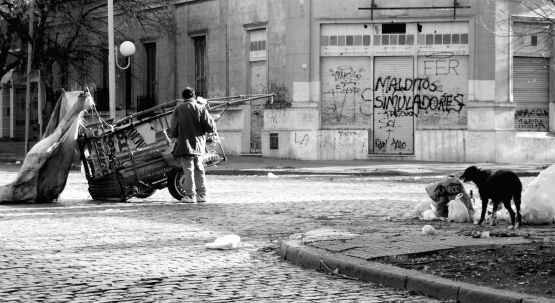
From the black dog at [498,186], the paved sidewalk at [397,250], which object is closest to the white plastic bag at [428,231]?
the paved sidewalk at [397,250]

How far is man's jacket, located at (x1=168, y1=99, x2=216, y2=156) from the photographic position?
15.8m

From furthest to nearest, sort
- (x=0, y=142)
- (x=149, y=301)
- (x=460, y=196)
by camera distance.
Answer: (x=0, y=142) < (x=460, y=196) < (x=149, y=301)

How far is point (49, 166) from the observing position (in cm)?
1628

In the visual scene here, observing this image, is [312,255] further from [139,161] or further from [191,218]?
[139,161]

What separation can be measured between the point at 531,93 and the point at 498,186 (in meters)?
19.1

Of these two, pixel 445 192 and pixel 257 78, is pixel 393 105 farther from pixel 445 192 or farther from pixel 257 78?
pixel 445 192

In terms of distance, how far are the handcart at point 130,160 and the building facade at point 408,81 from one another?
43.4 ft

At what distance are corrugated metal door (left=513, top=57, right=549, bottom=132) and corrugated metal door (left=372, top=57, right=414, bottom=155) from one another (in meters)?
3.33

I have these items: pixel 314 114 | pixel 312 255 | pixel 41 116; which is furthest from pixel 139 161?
pixel 41 116

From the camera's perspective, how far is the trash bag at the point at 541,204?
12359 millimetres

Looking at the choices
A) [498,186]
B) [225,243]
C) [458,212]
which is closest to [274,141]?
[458,212]

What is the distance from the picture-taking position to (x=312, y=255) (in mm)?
9008

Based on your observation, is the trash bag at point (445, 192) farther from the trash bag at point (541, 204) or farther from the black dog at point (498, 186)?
the black dog at point (498, 186)

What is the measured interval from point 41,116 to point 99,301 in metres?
Result: 30.1
